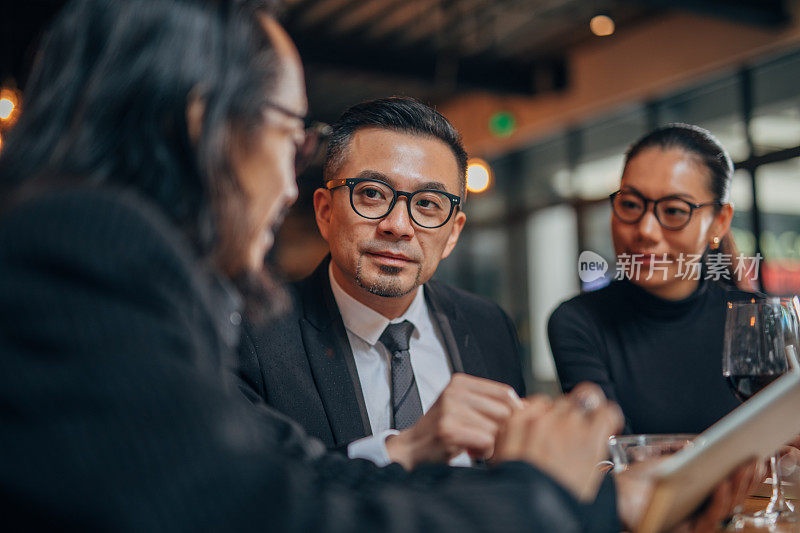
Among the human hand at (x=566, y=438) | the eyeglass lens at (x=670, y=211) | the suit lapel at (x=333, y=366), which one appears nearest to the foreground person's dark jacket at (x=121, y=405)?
the human hand at (x=566, y=438)

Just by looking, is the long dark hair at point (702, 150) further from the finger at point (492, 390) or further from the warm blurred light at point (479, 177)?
the warm blurred light at point (479, 177)

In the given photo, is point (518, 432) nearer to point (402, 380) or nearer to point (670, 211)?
point (402, 380)

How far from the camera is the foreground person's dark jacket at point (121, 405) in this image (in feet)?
1.89

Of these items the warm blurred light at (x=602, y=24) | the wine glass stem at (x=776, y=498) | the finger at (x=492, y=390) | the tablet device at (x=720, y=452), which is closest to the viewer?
the tablet device at (x=720, y=452)

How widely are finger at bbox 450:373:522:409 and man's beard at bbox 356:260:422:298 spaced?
741 millimetres

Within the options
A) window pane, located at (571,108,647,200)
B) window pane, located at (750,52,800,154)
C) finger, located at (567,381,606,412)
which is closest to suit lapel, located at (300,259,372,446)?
finger, located at (567,381,606,412)

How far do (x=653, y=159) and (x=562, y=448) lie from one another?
1.65 m

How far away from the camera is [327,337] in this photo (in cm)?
185

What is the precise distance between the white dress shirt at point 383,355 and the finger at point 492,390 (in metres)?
0.67

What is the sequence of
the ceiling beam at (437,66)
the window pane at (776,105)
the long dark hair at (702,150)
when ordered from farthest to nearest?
the ceiling beam at (437,66)
the window pane at (776,105)
the long dark hair at (702,150)

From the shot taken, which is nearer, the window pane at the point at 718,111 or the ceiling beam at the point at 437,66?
the window pane at the point at 718,111

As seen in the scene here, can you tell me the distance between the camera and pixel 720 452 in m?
0.75

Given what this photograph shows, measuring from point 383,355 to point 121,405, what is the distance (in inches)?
53.7

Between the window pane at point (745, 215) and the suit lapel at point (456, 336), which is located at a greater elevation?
the window pane at point (745, 215)
